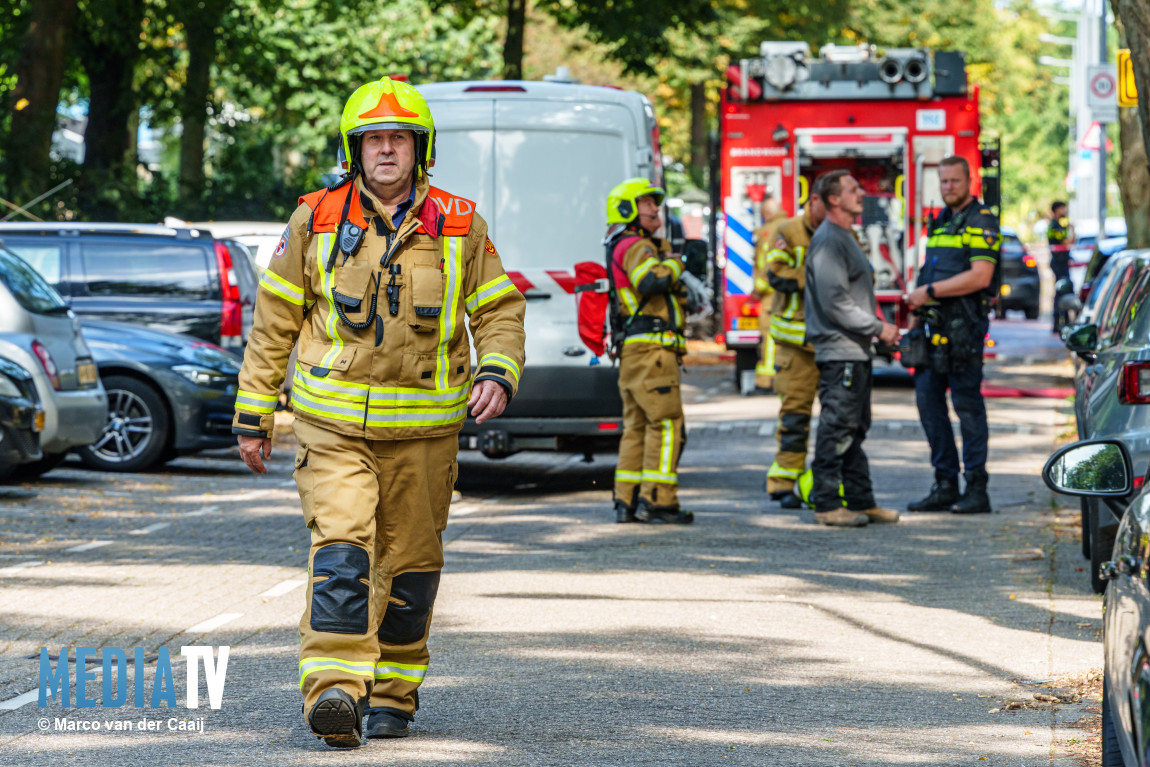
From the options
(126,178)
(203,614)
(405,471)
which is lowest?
(203,614)

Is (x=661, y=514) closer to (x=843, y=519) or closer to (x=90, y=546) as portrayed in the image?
(x=843, y=519)

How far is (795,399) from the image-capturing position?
423 inches

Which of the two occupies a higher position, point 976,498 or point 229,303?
point 229,303

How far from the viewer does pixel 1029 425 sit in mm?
15602

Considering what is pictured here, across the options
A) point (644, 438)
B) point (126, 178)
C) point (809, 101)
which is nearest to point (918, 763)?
point (644, 438)

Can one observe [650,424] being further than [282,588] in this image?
Yes

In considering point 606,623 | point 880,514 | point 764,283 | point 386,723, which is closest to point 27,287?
point 880,514

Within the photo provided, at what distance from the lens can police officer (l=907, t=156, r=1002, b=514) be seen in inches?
405

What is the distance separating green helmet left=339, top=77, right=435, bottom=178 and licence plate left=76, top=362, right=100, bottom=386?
676 centimetres

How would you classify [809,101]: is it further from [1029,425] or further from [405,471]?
[405,471]

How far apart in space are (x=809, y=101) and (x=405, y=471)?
1337 cm

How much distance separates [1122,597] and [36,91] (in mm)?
17547

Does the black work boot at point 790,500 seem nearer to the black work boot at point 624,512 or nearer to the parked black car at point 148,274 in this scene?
the black work boot at point 624,512

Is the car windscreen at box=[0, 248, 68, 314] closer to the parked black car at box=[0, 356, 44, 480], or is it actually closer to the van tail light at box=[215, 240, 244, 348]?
the parked black car at box=[0, 356, 44, 480]
